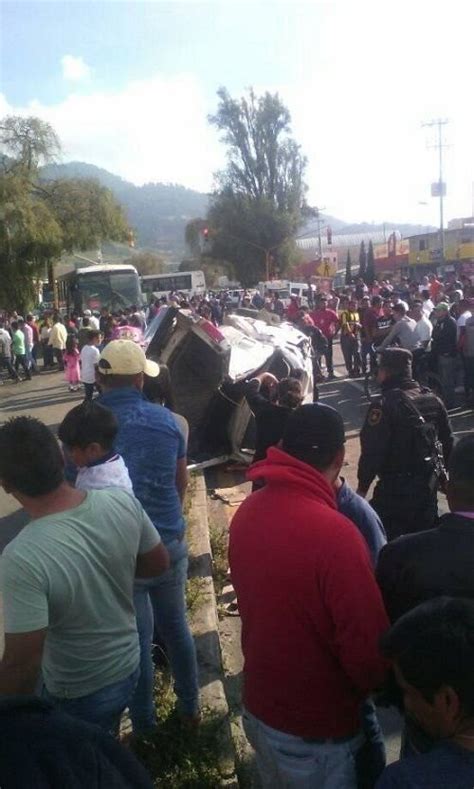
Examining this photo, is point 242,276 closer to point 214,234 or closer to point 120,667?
point 214,234

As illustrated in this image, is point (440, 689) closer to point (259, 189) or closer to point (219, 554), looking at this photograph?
point (219, 554)

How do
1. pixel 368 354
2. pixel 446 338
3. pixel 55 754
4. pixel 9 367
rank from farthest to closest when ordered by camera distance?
pixel 9 367 → pixel 368 354 → pixel 446 338 → pixel 55 754

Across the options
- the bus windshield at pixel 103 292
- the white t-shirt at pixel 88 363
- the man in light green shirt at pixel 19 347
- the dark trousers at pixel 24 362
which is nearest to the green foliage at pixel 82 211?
the bus windshield at pixel 103 292

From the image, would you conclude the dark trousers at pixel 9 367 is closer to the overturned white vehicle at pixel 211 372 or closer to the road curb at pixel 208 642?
the overturned white vehicle at pixel 211 372

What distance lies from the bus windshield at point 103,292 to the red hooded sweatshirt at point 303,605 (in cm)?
2633

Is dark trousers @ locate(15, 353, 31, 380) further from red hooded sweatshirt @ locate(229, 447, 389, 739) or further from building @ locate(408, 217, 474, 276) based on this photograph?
building @ locate(408, 217, 474, 276)

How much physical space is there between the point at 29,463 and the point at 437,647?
4.21ft

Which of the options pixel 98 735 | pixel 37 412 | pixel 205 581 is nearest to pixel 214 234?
pixel 37 412

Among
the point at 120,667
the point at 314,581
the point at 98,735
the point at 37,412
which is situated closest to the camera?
the point at 98,735

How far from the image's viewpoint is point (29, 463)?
2.23 m

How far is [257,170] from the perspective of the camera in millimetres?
56875

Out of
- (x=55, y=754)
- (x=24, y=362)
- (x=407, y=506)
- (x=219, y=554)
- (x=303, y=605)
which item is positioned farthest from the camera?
(x=24, y=362)

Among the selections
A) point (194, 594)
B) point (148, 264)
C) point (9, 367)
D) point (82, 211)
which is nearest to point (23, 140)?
point (82, 211)

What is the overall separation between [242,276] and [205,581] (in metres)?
54.9
